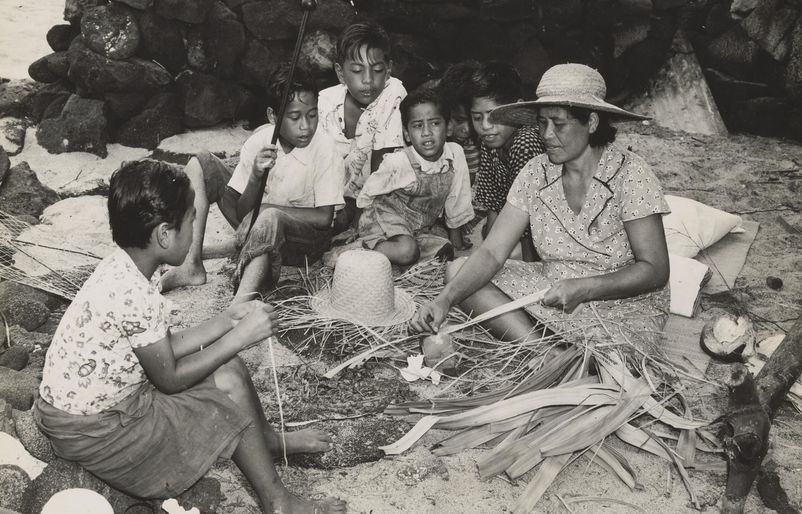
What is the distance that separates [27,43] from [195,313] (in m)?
4.67

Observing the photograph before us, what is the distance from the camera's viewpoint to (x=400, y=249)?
4.26 m

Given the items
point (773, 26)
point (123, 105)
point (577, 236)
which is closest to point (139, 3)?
point (123, 105)

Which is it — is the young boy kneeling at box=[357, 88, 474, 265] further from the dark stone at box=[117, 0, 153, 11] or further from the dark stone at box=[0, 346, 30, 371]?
the dark stone at box=[117, 0, 153, 11]

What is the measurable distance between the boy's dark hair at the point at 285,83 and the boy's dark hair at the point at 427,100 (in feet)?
1.84

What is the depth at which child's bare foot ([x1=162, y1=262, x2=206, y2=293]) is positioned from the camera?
12.7 feet

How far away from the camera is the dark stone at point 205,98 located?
18.9 ft

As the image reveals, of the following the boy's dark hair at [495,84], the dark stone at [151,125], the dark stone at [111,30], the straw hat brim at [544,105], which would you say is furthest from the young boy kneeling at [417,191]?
the dark stone at [111,30]

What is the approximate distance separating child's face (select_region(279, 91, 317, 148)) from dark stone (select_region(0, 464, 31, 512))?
2.17 meters

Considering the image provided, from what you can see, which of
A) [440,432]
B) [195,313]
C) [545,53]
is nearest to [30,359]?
[195,313]

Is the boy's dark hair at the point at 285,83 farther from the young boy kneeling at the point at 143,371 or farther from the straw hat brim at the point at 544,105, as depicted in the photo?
the young boy kneeling at the point at 143,371

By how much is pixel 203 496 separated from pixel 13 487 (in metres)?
0.57

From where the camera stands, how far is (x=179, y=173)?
224cm

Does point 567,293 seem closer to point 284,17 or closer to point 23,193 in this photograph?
point 23,193

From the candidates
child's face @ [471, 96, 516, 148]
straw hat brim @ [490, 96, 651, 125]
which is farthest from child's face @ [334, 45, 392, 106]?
straw hat brim @ [490, 96, 651, 125]
